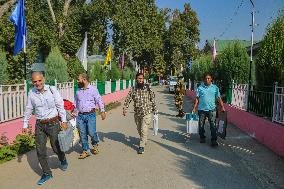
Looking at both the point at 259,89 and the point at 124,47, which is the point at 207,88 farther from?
the point at 124,47

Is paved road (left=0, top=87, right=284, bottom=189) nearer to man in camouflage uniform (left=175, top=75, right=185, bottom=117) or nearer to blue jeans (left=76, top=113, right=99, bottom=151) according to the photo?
blue jeans (left=76, top=113, right=99, bottom=151)

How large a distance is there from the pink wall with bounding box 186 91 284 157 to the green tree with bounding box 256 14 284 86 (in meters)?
1.22

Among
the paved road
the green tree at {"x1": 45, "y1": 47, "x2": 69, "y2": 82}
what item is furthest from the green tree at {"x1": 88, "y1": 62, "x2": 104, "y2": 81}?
the paved road

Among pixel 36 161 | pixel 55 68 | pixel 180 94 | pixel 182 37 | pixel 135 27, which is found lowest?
pixel 36 161

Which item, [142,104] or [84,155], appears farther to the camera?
[142,104]

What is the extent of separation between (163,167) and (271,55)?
6.03m

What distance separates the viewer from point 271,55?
11320 millimetres

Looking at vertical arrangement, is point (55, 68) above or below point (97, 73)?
above

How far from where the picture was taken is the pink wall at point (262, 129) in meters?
8.26

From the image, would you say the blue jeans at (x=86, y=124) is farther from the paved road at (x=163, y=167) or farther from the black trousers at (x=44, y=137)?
the black trousers at (x=44, y=137)

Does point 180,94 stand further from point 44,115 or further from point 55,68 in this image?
point 44,115

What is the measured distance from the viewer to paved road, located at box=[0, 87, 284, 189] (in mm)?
5969

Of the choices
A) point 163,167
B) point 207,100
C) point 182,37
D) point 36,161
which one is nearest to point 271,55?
point 207,100

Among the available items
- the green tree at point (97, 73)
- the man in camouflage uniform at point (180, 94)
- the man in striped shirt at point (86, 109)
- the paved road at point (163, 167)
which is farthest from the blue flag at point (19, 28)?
the green tree at point (97, 73)
